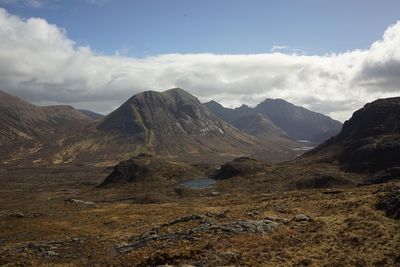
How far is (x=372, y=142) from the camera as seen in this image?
16275 centimetres

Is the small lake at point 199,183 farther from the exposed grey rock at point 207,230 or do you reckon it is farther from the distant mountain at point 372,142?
the exposed grey rock at point 207,230

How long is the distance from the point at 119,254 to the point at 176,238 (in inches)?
221

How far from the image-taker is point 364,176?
140m

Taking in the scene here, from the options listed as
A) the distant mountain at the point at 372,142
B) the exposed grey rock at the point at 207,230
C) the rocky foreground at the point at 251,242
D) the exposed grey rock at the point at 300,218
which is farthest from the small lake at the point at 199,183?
the exposed grey rock at the point at 207,230

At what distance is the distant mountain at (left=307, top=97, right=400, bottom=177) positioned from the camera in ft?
482

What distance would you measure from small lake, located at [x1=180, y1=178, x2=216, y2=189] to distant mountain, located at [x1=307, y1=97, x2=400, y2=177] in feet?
168

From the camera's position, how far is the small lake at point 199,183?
153m

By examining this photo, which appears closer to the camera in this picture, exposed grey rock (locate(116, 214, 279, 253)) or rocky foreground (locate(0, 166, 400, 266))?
rocky foreground (locate(0, 166, 400, 266))

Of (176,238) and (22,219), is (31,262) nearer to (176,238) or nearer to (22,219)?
(176,238)

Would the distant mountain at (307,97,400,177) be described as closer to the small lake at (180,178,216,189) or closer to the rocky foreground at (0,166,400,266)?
the small lake at (180,178,216,189)

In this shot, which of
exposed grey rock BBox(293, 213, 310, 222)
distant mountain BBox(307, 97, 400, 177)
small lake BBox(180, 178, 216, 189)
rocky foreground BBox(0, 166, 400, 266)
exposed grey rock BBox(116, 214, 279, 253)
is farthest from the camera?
small lake BBox(180, 178, 216, 189)

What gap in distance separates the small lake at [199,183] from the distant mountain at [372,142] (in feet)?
168

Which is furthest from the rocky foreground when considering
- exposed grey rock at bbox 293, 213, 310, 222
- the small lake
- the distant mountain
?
the distant mountain

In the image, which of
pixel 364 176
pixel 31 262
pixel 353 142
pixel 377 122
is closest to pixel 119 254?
pixel 31 262
